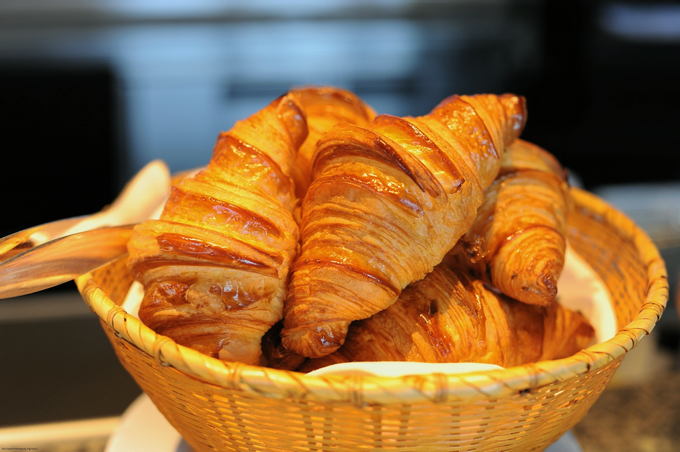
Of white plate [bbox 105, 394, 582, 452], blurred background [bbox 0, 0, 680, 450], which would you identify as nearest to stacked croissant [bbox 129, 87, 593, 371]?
white plate [bbox 105, 394, 582, 452]

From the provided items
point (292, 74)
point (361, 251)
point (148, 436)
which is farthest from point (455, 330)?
point (292, 74)

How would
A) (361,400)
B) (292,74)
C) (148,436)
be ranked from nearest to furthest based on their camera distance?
(361,400) → (148,436) → (292,74)

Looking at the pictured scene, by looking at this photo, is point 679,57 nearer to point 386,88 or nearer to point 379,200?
point 386,88

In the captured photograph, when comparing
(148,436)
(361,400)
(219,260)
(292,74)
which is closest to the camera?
(361,400)

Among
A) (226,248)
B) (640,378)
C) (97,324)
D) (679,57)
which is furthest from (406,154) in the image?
(679,57)

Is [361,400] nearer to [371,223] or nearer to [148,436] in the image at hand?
[371,223]

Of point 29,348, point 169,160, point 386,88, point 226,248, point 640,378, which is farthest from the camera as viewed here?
point 386,88

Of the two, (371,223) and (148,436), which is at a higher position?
(371,223)

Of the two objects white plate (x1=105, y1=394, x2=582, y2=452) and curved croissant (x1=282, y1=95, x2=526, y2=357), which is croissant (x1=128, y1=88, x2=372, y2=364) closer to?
curved croissant (x1=282, y1=95, x2=526, y2=357)

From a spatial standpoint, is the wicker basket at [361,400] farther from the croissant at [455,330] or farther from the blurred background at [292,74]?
the blurred background at [292,74]
